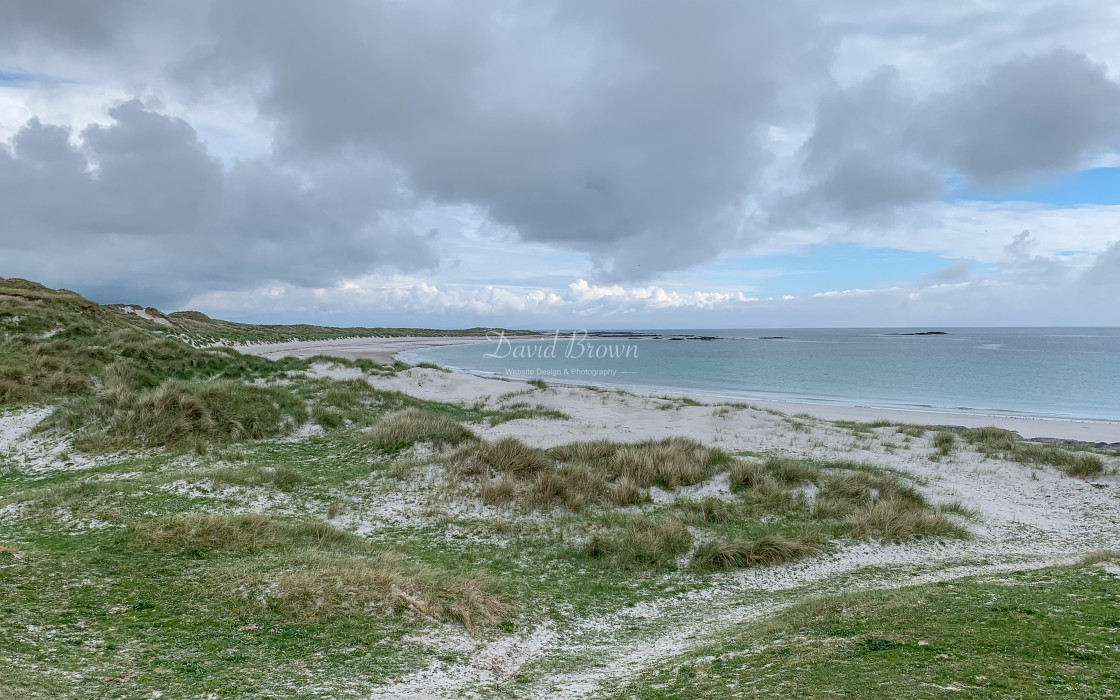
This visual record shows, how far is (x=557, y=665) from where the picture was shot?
5523 millimetres

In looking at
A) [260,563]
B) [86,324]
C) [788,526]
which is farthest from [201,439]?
[86,324]

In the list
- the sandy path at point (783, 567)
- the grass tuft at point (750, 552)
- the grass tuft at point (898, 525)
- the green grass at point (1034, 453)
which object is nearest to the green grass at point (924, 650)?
the sandy path at point (783, 567)

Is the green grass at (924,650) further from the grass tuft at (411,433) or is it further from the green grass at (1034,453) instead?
the green grass at (1034,453)

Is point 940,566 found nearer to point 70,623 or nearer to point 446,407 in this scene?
point 70,623

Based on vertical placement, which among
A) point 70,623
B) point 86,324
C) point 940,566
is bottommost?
point 940,566

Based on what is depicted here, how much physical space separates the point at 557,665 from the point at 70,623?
14.2 feet

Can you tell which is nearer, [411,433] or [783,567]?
[783,567]

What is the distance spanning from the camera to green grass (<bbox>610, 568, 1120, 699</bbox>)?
11.8 feet

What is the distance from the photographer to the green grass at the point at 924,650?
360cm

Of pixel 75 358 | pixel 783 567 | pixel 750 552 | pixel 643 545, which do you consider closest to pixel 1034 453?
pixel 783 567

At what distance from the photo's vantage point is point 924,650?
4305 millimetres

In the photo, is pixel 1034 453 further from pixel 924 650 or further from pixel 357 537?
pixel 357 537

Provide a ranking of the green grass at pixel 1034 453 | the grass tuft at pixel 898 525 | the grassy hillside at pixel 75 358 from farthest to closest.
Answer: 1. the grassy hillside at pixel 75 358
2. the green grass at pixel 1034 453
3. the grass tuft at pixel 898 525

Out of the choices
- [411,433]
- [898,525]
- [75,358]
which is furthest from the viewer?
[75,358]
